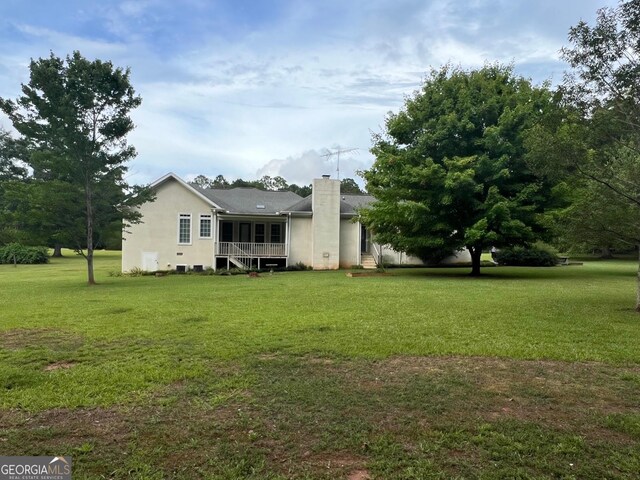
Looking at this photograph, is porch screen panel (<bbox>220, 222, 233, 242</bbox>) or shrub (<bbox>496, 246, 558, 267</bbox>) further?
shrub (<bbox>496, 246, 558, 267</bbox>)

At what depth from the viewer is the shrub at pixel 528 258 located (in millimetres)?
28531

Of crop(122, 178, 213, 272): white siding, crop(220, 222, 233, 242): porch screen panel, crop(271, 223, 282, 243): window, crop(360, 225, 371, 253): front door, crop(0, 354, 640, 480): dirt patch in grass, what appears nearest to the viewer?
crop(0, 354, 640, 480): dirt patch in grass

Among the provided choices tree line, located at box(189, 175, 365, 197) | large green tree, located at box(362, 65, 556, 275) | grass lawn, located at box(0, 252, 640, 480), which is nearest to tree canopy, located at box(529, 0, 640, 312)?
grass lawn, located at box(0, 252, 640, 480)

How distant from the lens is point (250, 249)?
24.5 meters

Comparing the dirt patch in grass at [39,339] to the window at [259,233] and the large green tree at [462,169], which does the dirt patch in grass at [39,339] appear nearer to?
the large green tree at [462,169]

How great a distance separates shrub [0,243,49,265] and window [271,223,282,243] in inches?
816

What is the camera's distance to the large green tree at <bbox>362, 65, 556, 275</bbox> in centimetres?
1789

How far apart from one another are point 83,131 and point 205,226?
8465 millimetres

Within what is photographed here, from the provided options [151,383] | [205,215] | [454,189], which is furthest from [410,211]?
[151,383]

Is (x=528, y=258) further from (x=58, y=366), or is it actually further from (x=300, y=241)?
(x=58, y=366)

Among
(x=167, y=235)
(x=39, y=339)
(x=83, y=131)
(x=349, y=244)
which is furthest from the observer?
(x=349, y=244)

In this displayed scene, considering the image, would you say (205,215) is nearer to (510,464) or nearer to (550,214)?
(550,214)

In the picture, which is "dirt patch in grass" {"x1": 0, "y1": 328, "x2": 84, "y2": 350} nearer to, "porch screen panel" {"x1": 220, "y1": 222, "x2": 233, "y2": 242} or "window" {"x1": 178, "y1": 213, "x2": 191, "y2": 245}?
"window" {"x1": 178, "y1": 213, "x2": 191, "y2": 245}

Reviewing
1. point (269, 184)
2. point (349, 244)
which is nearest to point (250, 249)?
point (349, 244)
